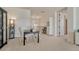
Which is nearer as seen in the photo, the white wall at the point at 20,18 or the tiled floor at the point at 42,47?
the tiled floor at the point at 42,47

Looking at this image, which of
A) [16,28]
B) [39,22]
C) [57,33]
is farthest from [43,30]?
[16,28]

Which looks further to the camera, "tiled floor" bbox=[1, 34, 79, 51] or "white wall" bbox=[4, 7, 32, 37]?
"white wall" bbox=[4, 7, 32, 37]

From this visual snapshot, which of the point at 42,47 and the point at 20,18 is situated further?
the point at 20,18

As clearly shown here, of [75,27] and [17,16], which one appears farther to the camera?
[17,16]

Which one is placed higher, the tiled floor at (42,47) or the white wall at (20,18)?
A: the white wall at (20,18)

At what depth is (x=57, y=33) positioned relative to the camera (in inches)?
479

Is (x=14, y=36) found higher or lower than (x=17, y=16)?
lower

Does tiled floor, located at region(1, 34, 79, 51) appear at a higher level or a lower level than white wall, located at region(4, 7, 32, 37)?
lower

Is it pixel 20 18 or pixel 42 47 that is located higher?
pixel 20 18
